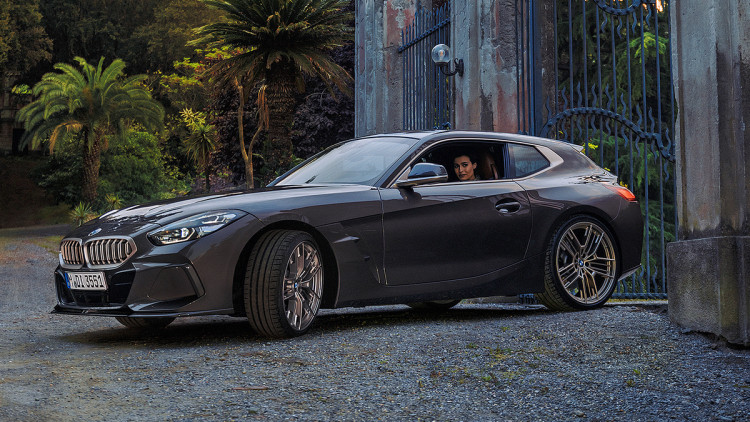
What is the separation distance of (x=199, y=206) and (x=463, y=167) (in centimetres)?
245

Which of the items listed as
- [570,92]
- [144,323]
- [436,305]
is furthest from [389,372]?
[570,92]

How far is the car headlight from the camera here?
5617 millimetres

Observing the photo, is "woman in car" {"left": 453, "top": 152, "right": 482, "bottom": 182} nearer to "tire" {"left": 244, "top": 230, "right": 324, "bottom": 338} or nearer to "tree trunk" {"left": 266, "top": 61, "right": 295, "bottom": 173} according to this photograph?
"tire" {"left": 244, "top": 230, "right": 324, "bottom": 338}

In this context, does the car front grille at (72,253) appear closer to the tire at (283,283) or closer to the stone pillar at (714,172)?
the tire at (283,283)

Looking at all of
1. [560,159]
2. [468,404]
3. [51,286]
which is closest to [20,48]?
[51,286]

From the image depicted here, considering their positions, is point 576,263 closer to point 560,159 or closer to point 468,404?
point 560,159

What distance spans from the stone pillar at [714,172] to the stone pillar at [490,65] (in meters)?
4.58

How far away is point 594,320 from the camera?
22.2 ft

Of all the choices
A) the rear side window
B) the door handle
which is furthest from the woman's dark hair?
the door handle

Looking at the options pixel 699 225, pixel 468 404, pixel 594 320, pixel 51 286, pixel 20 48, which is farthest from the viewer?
pixel 20 48

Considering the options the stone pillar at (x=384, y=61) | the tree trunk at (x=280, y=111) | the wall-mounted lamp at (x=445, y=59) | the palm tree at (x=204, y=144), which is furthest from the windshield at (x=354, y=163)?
the palm tree at (x=204, y=144)

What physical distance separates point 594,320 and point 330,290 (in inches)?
82.2

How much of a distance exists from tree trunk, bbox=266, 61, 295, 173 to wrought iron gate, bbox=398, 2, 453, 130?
45.3ft

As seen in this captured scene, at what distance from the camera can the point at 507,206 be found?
279 inches
